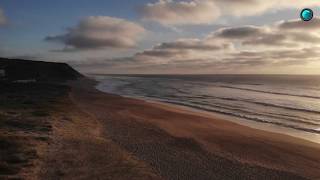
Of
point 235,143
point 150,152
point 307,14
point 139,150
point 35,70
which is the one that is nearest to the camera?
point 307,14

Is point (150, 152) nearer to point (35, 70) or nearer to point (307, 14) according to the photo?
point (307, 14)

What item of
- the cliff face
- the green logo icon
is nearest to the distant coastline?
the green logo icon

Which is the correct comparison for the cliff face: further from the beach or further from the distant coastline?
the beach

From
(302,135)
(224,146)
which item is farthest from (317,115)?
(224,146)

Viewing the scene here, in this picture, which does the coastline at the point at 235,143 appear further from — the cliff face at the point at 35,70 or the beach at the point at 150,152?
the cliff face at the point at 35,70

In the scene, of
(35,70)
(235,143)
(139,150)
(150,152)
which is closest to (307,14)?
(150,152)

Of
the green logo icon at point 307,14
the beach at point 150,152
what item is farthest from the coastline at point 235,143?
the green logo icon at point 307,14

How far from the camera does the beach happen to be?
13.1m

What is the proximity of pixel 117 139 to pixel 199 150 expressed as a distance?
410 centimetres

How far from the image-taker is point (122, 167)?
13.6 meters

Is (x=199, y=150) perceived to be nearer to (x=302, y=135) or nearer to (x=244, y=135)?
(x=244, y=135)

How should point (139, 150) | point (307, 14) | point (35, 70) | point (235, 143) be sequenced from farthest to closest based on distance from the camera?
point (35, 70) → point (235, 143) → point (139, 150) → point (307, 14)

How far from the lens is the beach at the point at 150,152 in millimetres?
13141

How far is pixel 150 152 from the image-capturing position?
16234mm
